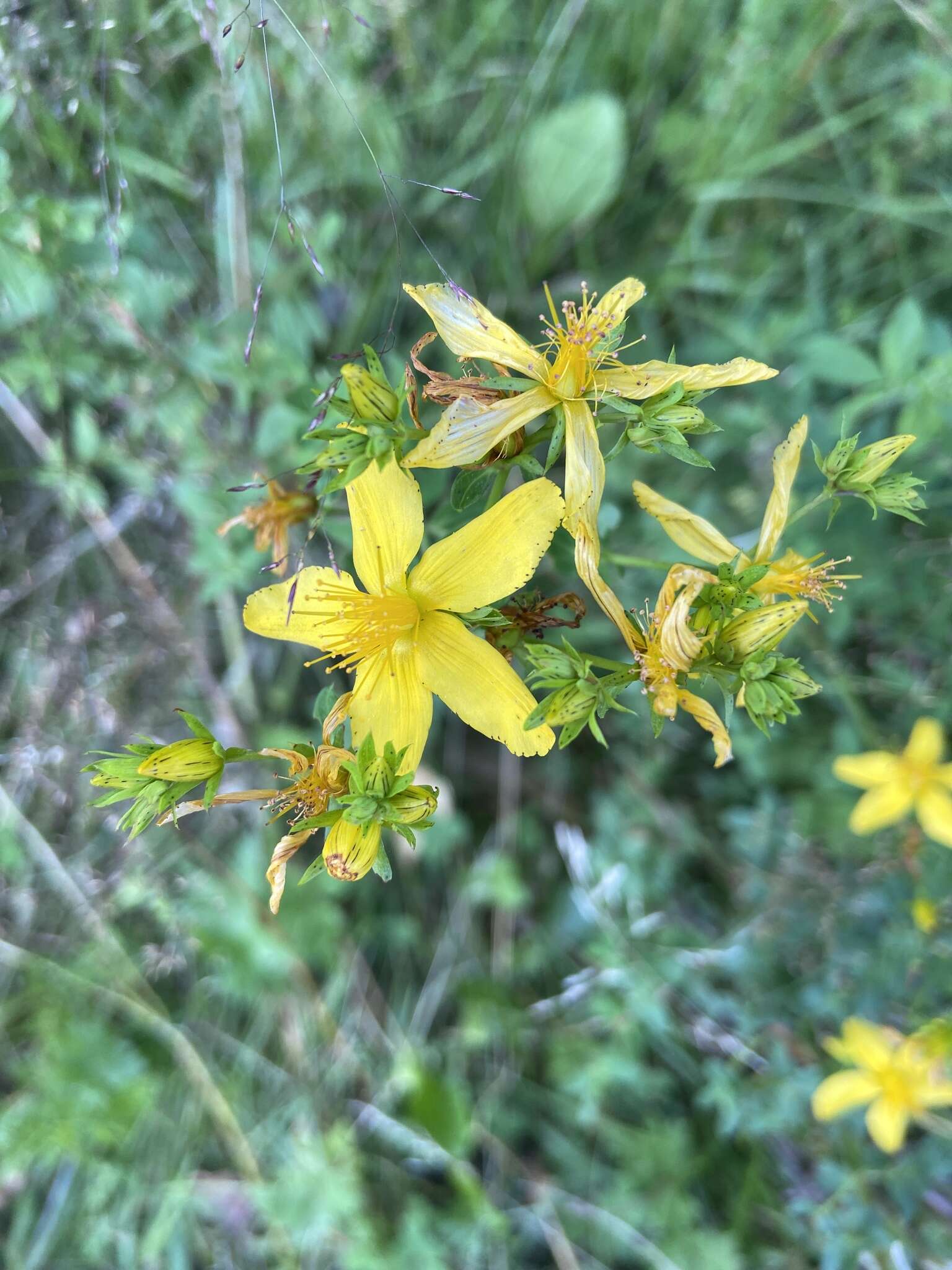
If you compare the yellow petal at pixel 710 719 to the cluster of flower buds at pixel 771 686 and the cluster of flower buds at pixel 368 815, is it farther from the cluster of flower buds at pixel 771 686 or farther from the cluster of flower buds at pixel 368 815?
the cluster of flower buds at pixel 368 815

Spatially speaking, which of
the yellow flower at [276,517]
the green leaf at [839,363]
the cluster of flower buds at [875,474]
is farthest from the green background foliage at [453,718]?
the cluster of flower buds at [875,474]

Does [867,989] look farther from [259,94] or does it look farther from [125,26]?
[125,26]

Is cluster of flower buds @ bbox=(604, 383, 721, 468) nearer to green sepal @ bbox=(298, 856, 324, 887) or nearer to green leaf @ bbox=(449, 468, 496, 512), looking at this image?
green leaf @ bbox=(449, 468, 496, 512)

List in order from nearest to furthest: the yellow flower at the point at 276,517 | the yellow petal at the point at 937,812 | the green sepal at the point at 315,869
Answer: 1. the green sepal at the point at 315,869
2. the yellow flower at the point at 276,517
3. the yellow petal at the point at 937,812

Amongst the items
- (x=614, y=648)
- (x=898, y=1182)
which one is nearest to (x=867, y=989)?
(x=898, y=1182)

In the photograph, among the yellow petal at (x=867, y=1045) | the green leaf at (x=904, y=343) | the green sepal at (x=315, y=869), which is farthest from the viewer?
the yellow petal at (x=867, y=1045)

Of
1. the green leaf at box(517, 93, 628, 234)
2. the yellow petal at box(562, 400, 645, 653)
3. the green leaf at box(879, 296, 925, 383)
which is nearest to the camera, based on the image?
the yellow petal at box(562, 400, 645, 653)

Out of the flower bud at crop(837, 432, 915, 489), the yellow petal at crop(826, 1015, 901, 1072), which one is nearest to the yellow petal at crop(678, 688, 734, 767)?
the flower bud at crop(837, 432, 915, 489)
